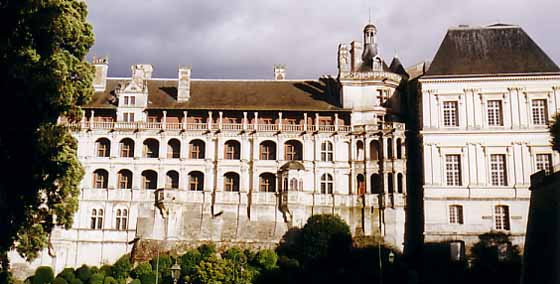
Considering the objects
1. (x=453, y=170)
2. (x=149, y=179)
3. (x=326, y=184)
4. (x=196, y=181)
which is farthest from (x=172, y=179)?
(x=453, y=170)

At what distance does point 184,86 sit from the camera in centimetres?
6162

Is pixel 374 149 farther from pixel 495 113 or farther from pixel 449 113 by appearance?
pixel 495 113

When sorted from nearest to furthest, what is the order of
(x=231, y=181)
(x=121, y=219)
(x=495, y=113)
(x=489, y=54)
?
(x=495, y=113) → (x=121, y=219) → (x=489, y=54) → (x=231, y=181)

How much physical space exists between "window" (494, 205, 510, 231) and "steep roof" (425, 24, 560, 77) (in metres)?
11.5

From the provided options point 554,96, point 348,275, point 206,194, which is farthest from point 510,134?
point 206,194

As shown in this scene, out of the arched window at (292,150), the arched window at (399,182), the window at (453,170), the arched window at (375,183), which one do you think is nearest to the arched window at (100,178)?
the arched window at (292,150)

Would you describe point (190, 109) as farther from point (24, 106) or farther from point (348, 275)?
point (24, 106)

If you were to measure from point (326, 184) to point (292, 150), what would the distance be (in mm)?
4504

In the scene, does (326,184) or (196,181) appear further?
(196,181)

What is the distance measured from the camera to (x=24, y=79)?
83.2 ft

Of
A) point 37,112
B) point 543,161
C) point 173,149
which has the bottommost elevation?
point 37,112

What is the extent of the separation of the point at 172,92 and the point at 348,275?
25.6 meters

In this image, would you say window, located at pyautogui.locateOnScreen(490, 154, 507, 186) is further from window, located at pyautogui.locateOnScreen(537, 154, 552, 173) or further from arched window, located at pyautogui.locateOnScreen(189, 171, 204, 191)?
arched window, located at pyautogui.locateOnScreen(189, 171, 204, 191)

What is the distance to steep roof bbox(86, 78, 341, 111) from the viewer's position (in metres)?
59.9
